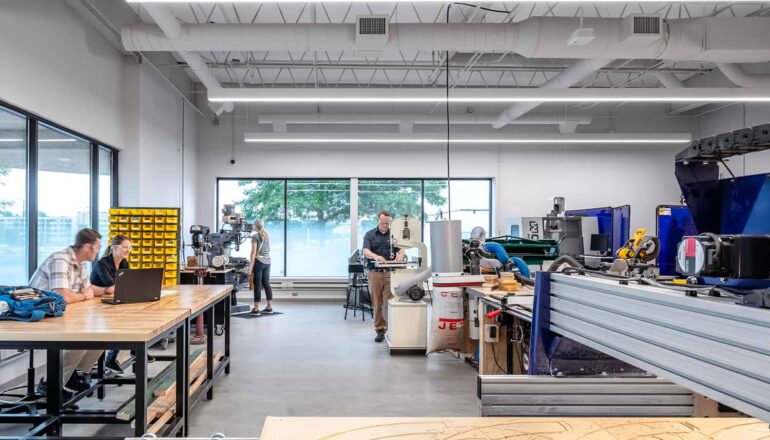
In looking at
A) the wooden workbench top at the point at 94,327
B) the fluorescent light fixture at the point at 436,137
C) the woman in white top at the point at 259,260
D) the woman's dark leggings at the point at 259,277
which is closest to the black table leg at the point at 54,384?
the wooden workbench top at the point at 94,327

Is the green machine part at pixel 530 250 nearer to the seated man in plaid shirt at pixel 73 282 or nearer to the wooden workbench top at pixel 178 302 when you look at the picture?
the wooden workbench top at pixel 178 302

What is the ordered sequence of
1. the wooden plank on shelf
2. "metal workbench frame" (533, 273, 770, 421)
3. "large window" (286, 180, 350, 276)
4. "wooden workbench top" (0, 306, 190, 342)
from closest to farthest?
"metal workbench frame" (533, 273, 770, 421) → "wooden workbench top" (0, 306, 190, 342) → the wooden plank on shelf → "large window" (286, 180, 350, 276)

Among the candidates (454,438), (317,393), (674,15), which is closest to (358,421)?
(454,438)

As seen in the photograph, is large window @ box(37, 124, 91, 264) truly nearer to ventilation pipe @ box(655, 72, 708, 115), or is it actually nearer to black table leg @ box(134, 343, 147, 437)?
black table leg @ box(134, 343, 147, 437)

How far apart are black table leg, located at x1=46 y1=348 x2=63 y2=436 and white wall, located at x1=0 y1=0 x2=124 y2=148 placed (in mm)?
2354

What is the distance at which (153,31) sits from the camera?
15.1 ft

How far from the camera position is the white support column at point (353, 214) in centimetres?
873

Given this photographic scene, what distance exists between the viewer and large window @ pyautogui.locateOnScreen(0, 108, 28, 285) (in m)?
3.87

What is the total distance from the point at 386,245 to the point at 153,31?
140 inches

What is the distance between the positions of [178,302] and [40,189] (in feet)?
8.60

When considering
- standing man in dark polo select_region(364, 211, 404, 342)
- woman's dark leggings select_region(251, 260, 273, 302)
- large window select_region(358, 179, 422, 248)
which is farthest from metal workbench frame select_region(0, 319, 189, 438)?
large window select_region(358, 179, 422, 248)

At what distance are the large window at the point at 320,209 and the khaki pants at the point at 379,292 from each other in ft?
11.2

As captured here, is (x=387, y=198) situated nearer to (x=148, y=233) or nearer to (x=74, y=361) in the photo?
(x=148, y=233)

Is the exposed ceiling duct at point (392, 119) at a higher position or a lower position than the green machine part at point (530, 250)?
higher
